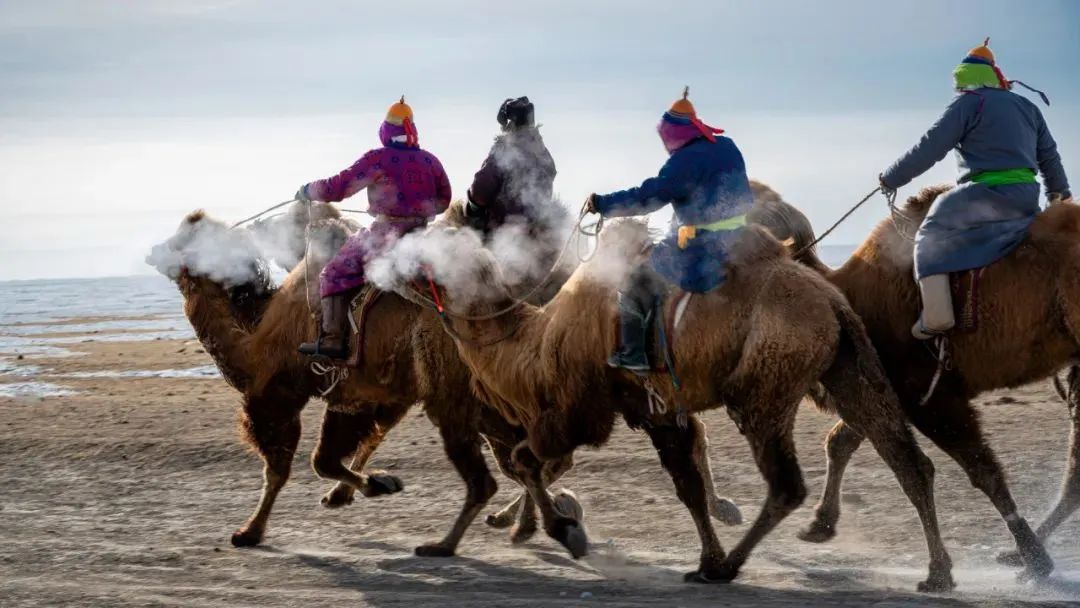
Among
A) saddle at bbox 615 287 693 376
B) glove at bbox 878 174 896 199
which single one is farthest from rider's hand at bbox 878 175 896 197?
saddle at bbox 615 287 693 376

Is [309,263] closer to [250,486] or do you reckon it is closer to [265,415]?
[265,415]

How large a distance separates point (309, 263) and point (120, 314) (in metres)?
34.4

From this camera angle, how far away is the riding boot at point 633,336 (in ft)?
21.6

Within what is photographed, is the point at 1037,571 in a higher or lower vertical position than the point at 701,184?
lower

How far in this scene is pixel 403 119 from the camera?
8102 millimetres

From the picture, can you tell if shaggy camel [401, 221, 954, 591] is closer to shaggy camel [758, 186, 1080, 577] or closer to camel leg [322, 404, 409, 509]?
shaggy camel [758, 186, 1080, 577]

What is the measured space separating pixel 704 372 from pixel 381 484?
10.1ft

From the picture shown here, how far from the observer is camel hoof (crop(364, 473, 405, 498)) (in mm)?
8758

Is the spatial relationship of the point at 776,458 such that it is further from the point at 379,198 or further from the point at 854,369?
the point at 379,198

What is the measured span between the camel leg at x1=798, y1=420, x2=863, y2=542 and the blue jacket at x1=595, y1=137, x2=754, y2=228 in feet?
5.78

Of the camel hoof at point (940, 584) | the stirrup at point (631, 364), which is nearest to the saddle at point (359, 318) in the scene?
the stirrup at point (631, 364)

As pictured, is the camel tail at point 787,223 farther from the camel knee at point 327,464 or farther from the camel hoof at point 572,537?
the camel knee at point 327,464

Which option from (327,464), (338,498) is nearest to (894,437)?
(327,464)

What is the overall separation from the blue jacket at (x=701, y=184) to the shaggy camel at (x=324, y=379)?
1.81 metres
